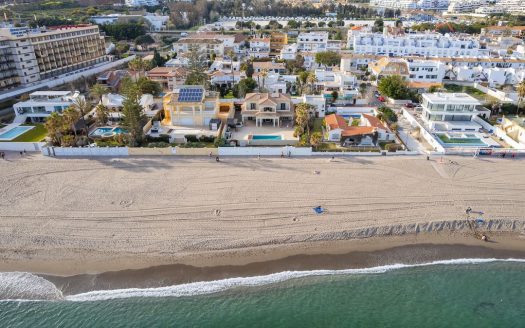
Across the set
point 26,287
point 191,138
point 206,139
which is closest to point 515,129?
point 206,139

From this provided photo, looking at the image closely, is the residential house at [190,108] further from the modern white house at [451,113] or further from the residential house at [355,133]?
the modern white house at [451,113]

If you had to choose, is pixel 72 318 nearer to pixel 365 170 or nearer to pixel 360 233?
pixel 360 233

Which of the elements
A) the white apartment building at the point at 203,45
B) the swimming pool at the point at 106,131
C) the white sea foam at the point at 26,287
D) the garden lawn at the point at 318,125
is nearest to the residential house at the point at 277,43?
the white apartment building at the point at 203,45

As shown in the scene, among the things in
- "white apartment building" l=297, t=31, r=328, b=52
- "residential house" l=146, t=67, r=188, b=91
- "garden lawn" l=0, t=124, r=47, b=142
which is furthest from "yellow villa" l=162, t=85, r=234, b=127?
"white apartment building" l=297, t=31, r=328, b=52

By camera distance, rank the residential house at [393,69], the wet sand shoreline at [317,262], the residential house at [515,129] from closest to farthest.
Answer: the wet sand shoreline at [317,262] < the residential house at [515,129] < the residential house at [393,69]

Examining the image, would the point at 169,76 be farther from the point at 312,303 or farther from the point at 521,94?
the point at 521,94

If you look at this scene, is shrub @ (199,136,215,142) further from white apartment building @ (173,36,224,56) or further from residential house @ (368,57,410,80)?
white apartment building @ (173,36,224,56)

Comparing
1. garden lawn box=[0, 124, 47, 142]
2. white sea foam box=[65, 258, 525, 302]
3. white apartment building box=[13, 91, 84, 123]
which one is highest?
white apartment building box=[13, 91, 84, 123]
